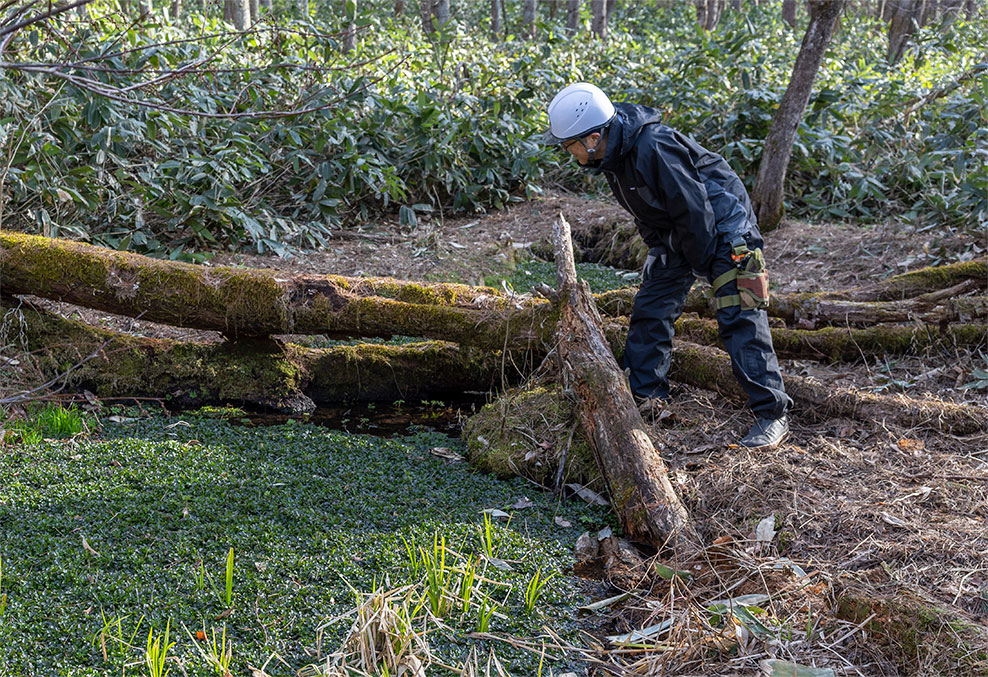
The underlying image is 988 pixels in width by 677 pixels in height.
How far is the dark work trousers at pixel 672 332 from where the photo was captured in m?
3.77

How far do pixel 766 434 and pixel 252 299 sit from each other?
8.84ft

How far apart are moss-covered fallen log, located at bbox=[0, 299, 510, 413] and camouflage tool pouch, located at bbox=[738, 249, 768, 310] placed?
5.29 ft

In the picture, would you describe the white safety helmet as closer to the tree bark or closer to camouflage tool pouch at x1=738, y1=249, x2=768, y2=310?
camouflage tool pouch at x1=738, y1=249, x2=768, y2=310

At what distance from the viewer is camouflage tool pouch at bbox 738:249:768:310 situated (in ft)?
12.1

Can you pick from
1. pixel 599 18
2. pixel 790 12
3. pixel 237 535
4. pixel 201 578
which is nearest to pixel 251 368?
pixel 237 535

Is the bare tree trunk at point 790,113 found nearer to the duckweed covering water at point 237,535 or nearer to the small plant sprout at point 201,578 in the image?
the duckweed covering water at point 237,535

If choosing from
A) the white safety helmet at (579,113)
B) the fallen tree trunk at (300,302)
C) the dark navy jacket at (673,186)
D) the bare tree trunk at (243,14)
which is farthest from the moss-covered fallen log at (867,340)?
the bare tree trunk at (243,14)

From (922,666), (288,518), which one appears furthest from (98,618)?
(922,666)

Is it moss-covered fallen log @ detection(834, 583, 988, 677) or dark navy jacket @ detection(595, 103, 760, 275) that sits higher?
dark navy jacket @ detection(595, 103, 760, 275)

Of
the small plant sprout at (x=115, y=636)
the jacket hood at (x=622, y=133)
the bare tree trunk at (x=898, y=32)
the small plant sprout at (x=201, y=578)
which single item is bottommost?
the small plant sprout at (x=201, y=578)

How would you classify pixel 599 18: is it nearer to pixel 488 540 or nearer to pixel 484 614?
pixel 488 540


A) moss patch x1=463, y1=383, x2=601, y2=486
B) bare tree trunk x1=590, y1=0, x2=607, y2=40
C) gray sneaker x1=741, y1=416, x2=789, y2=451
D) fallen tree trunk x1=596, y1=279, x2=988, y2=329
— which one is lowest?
moss patch x1=463, y1=383, x2=601, y2=486

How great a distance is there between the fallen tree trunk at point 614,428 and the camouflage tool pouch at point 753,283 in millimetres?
683

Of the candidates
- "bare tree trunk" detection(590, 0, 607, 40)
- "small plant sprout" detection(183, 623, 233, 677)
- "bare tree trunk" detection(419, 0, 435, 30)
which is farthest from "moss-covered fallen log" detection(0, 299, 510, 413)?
"bare tree trunk" detection(590, 0, 607, 40)
